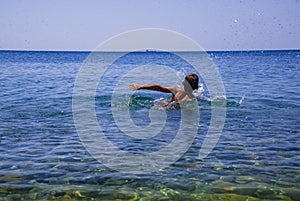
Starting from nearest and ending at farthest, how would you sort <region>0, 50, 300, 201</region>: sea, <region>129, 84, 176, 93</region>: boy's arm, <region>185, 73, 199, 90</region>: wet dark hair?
1. <region>0, 50, 300, 201</region>: sea
2. <region>129, 84, 176, 93</region>: boy's arm
3. <region>185, 73, 199, 90</region>: wet dark hair

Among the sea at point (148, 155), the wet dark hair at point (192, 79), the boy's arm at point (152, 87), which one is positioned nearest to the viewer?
the sea at point (148, 155)

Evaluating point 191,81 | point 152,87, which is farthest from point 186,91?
point 152,87

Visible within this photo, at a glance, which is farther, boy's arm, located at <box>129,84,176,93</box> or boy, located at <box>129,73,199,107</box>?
boy, located at <box>129,73,199,107</box>

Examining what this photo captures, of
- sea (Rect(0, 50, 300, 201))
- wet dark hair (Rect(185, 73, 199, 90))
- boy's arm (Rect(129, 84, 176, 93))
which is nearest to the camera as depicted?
sea (Rect(0, 50, 300, 201))

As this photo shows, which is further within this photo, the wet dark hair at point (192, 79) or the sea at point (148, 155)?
the wet dark hair at point (192, 79)

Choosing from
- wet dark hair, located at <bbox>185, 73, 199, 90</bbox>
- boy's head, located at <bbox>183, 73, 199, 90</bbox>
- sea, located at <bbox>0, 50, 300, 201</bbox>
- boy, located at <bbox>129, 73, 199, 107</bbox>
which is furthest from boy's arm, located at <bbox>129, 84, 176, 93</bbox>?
sea, located at <bbox>0, 50, 300, 201</bbox>

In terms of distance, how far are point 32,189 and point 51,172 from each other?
0.75m

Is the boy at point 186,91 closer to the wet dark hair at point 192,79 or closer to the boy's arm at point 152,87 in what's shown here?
the wet dark hair at point 192,79

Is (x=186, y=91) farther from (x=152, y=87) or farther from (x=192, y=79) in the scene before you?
(x=152, y=87)

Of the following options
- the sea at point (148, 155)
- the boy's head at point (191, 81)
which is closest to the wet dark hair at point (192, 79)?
the boy's head at point (191, 81)

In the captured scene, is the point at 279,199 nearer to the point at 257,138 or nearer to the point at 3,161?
the point at 257,138

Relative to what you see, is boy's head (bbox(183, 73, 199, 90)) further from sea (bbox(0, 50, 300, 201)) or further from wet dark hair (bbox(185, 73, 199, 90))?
sea (bbox(0, 50, 300, 201))

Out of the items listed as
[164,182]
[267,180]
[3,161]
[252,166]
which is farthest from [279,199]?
[3,161]

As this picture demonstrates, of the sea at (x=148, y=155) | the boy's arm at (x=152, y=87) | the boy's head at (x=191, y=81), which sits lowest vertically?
the sea at (x=148, y=155)
